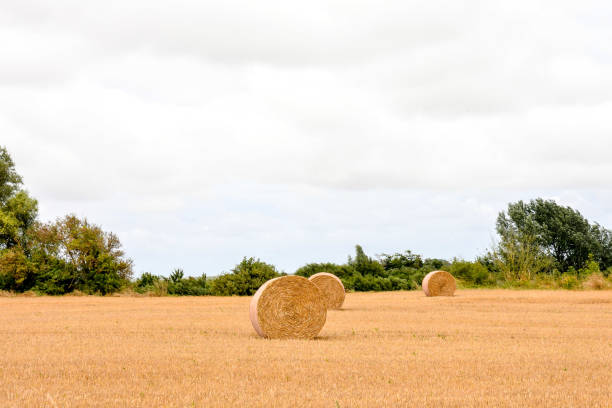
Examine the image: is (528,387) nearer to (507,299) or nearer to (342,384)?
(342,384)

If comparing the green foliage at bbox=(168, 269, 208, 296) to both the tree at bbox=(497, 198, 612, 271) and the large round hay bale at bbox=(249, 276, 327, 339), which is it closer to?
the large round hay bale at bbox=(249, 276, 327, 339)

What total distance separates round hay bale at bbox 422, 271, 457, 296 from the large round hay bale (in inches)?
564

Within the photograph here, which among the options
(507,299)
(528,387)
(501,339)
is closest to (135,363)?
(528,387)

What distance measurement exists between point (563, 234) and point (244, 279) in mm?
→ 34210

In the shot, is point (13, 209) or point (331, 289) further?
point (13, 209)

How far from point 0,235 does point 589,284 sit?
31062mm

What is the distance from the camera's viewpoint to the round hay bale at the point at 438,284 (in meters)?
25.5

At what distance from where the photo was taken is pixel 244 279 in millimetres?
27812

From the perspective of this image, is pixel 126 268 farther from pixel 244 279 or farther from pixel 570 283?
pixel 570 283

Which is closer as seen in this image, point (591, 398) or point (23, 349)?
point (591, 398)

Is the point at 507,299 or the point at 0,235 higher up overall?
the point at 0,235

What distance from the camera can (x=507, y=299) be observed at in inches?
918

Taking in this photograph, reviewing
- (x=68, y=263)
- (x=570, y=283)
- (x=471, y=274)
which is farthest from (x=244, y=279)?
(x=570, y=283)

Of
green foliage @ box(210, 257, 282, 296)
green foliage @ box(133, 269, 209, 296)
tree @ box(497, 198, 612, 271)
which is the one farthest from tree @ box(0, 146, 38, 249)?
tree @ box(497, 198, 612, 271)
